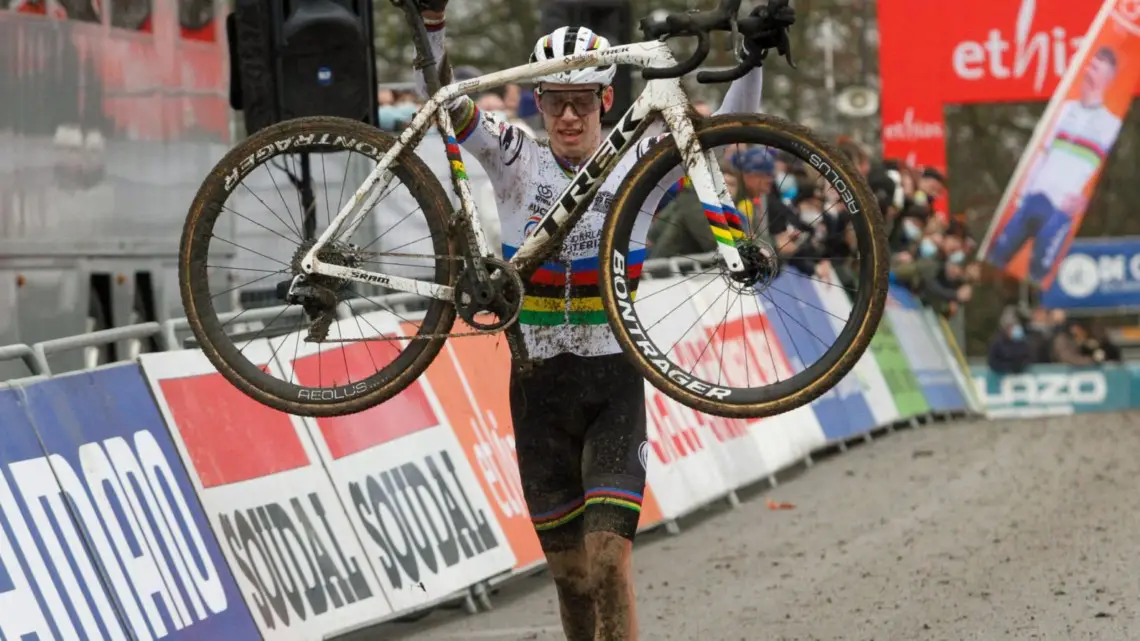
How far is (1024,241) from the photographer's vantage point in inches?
1011

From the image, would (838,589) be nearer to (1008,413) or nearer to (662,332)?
(662,332)

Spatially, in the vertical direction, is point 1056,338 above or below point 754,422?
above

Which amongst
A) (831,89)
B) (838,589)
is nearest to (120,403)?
(838,589)

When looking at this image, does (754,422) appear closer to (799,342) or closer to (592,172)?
(799,342)

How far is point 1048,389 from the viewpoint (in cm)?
2453

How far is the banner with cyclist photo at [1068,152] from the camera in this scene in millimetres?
23969

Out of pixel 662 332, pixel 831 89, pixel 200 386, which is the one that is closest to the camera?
pixel 662 332

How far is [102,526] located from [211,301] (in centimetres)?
95

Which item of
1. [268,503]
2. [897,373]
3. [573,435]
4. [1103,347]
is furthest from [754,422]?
[1103,347]

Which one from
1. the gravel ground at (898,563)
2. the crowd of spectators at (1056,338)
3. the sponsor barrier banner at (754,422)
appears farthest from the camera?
the crowd of spectators at (1056,338)

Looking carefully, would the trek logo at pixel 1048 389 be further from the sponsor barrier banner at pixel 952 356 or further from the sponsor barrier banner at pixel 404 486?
the sponsor barrier banner at pixel 404 486

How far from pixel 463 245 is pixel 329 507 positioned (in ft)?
9.09

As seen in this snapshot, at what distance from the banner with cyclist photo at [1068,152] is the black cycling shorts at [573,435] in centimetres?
1818

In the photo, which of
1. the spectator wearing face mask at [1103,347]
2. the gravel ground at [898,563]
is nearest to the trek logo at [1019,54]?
the spectator wearing face mask at [1103,347]
